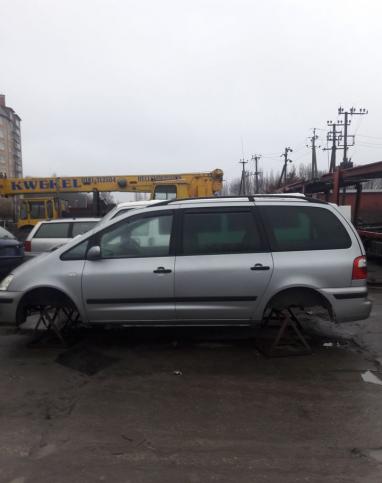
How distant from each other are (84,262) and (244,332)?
2.38 meters

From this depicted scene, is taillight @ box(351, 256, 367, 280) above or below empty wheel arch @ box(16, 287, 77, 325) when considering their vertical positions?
above

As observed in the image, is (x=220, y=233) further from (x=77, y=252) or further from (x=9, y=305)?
(x=9, y=305)

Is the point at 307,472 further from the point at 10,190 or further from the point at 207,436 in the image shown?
the point at 10,190

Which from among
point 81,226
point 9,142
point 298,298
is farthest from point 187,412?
point 9,142

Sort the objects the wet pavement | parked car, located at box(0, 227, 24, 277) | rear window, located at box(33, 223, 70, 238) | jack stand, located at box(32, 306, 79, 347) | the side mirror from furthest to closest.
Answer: rear window, located at box(33, 223, 70, 238) → parked car, located at box(0, 227, 24, 277) → jack stand, located at box(32, 306, 79, 347) → the side mirror → the wet pavement

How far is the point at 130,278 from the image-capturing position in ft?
15.7

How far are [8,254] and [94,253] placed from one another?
4.12 meters

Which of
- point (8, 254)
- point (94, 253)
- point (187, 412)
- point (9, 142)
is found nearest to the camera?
point (187, 412)

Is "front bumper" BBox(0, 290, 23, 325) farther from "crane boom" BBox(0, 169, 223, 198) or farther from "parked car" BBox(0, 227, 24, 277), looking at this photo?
"crane boom" BBox(0, 169, 223, 198)

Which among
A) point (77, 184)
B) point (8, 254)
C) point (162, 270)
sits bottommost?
point (8, 254)

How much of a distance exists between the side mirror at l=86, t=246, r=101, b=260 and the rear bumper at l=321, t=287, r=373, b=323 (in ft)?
8.46

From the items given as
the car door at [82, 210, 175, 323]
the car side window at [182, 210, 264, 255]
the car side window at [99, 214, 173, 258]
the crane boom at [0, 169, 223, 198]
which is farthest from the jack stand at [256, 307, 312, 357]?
the crane boom at [0, 169, 223, 198]

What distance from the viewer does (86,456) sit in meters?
2.96

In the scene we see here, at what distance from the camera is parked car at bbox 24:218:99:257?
9.30m
